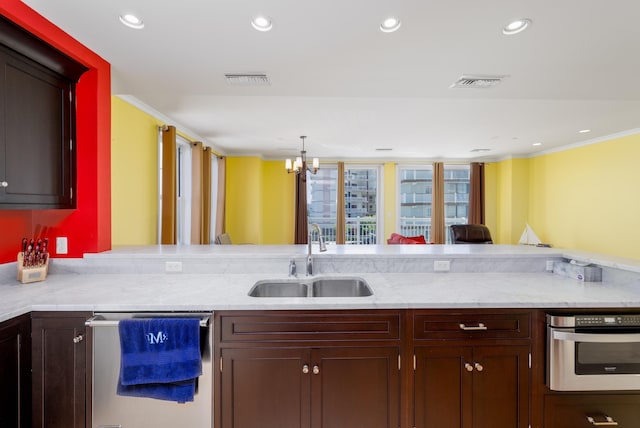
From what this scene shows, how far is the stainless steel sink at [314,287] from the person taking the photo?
2.09 meters

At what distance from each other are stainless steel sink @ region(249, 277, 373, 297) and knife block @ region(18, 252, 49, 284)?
140cm

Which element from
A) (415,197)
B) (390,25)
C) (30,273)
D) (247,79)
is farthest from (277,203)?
(390,25)

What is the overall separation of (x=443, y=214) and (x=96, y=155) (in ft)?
22.7

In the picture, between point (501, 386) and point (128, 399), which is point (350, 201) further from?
point (128, 399)

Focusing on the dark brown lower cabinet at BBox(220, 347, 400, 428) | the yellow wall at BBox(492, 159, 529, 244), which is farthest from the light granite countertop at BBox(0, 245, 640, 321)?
the yellow wall at BBox(492, 159, 529, 244)

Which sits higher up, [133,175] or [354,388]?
[133,175]

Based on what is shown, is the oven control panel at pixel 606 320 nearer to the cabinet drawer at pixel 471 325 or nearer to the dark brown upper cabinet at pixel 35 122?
the cabinet drawer at pixel 471 325

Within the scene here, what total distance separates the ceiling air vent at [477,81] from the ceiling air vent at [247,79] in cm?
165

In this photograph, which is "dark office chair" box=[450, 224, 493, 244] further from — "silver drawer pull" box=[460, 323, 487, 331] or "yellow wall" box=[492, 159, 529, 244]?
"silver drawer pull" box=[460, 323, 487, 331]

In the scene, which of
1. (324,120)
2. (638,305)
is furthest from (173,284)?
(324,120)

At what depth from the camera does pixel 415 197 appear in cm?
759

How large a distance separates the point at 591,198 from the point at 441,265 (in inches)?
193

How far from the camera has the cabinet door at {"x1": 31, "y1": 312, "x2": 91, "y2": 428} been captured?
59.4 inches

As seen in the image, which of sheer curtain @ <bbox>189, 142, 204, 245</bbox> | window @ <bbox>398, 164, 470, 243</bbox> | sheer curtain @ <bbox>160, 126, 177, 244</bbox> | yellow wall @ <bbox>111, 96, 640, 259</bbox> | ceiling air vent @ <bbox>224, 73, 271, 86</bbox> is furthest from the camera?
window @ <bbox>398, 164, 470, 243</bbox>
